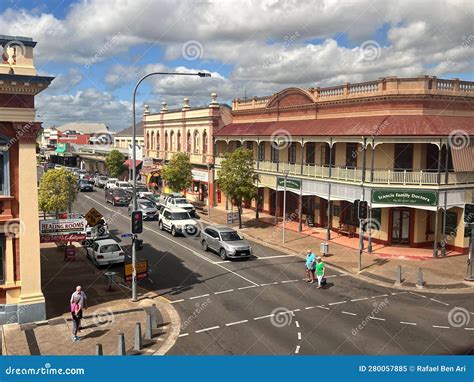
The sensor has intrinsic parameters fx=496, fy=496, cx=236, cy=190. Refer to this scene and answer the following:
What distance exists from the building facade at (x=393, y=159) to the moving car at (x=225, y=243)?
7.18 meters

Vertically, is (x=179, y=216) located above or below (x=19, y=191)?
below

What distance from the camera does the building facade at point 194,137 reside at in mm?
49688

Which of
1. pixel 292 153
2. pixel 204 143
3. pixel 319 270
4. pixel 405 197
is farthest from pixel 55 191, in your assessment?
pixel 405 197

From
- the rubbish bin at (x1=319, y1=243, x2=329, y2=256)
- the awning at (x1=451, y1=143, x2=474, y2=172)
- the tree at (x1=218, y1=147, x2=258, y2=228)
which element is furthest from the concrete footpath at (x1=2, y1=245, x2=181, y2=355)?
the awning at (x1=451, y1=143, x2=474, y2=172)

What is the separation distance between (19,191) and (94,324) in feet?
17.2

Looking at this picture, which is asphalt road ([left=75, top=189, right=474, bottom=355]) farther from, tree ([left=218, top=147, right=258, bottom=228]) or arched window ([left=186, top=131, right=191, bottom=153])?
arched window ([left=186, top=131, right=191, bottom=153])

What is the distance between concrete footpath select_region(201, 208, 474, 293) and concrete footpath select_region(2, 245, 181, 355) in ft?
35.5

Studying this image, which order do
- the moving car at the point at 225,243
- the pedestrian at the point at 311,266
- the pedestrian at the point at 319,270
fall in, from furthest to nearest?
1. the moving car at the point at 225,243
2. the pedestrian at the point at 311,266
3. the pedestrian at the point at 319,270

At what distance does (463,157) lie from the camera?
2847 cm

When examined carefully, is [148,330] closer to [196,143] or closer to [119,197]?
[119,197]

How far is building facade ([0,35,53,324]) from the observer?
16.7 m

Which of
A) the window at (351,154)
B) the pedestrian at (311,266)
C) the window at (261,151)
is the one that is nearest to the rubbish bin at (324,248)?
the pedestrian at (311,266)

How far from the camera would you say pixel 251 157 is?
3756cm

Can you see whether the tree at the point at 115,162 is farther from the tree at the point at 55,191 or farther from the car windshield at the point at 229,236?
the car windshield at the point at 229,236
